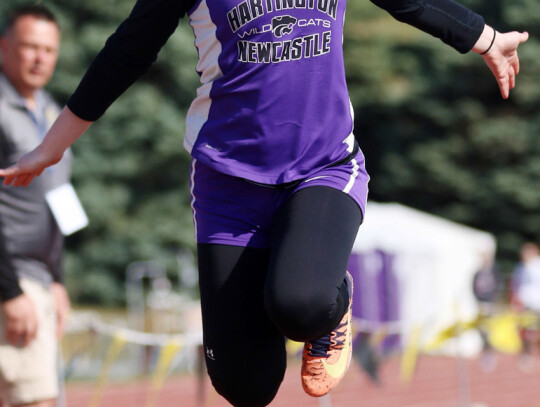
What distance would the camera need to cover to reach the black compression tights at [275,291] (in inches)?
93.6

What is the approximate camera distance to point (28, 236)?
378 centimetres

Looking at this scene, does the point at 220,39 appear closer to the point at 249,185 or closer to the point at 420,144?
the point at 249,185

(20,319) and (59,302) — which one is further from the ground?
(20,319)

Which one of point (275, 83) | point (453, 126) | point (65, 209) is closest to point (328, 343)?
point (275, 83)

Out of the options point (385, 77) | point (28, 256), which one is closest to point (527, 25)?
point (385, 77)

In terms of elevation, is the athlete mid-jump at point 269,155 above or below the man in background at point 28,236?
above

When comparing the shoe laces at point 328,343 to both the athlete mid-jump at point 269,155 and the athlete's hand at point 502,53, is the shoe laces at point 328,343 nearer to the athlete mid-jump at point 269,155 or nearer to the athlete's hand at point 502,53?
the athlete mid-jump at point 269,155

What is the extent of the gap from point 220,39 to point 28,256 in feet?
5.52

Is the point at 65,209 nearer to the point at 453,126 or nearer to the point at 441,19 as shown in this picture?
the point at 441,19

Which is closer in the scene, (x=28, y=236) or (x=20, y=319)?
(x=20, y=319)

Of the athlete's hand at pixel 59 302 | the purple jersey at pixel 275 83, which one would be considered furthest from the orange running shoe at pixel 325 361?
the athlete's hand at pixel 59 302

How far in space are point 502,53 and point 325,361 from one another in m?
1.04

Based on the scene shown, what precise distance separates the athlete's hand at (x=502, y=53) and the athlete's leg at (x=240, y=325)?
2.82 ft

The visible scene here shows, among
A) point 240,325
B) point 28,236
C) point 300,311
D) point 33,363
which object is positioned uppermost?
point 300,311
